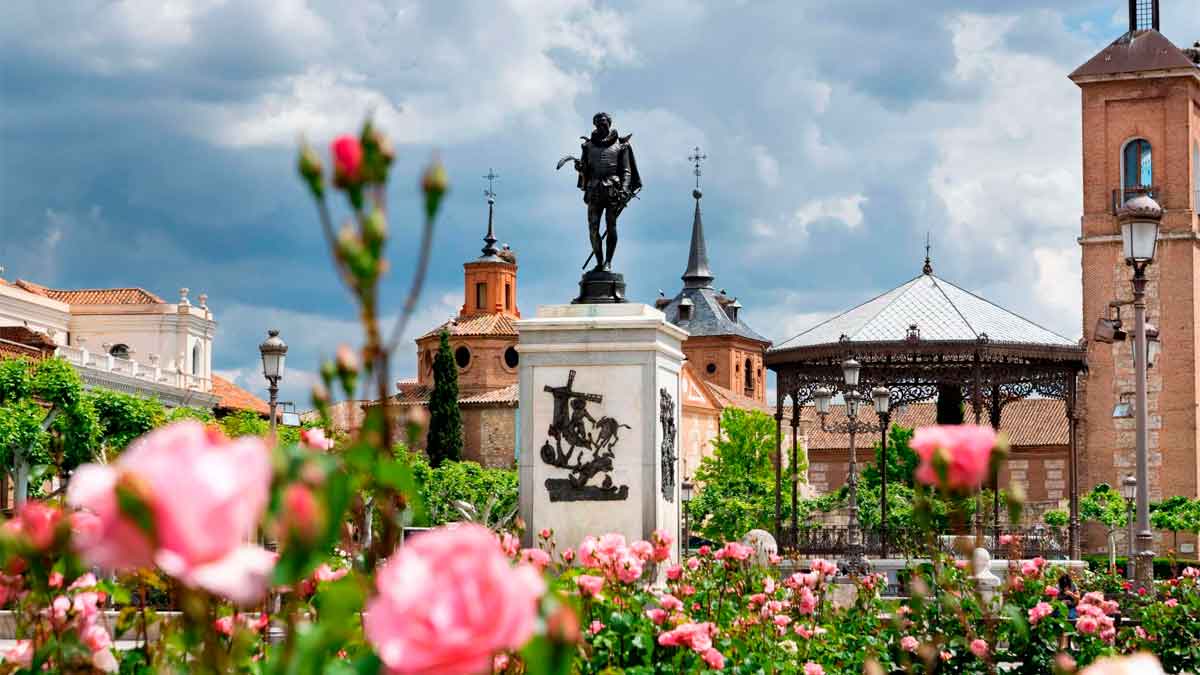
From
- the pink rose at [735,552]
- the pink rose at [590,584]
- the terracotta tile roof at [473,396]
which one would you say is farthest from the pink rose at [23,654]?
the terracotta tile roof at [473,396]

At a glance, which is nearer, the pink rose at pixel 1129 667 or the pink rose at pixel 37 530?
the pink rose at pixel 1129 667

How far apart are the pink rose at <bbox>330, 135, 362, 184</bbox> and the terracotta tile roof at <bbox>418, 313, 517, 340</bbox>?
328 ft

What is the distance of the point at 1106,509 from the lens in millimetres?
48500

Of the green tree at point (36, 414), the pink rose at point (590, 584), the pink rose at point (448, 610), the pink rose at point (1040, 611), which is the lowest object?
the pink rose at point (1040, 611)

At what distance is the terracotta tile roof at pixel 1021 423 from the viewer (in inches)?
3209

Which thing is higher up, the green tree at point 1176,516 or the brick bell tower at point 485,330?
the brick bell tower at point 485,330

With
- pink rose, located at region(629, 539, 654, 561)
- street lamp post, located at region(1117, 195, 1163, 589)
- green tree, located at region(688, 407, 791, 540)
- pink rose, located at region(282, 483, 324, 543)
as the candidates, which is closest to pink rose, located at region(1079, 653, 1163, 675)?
pink rose, located at region(282, 483, 324, 543)

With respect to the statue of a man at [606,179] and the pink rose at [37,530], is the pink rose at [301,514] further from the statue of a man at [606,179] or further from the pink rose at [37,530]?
the statue of a man at [606,179]

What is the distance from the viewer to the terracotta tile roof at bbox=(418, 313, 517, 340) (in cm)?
10319

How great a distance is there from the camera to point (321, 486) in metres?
1.99

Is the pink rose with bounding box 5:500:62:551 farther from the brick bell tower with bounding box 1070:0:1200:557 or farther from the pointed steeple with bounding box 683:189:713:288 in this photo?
the pointed steeple with bounding box 683:189:713:288

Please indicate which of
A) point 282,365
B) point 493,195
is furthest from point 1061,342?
point 493,195

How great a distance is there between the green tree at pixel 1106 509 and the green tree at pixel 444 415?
125 feet

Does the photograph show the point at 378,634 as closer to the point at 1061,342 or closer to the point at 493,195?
the point at 1061,342
